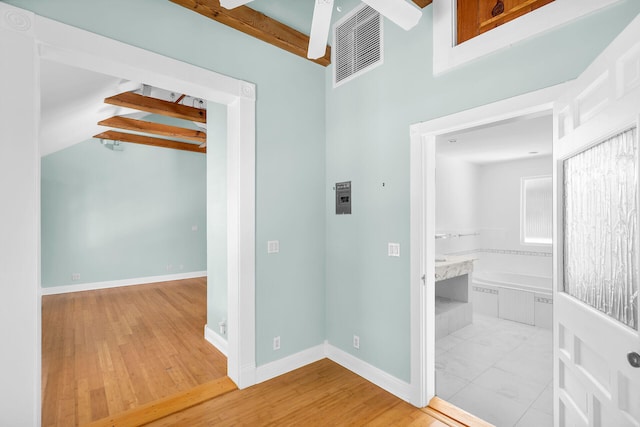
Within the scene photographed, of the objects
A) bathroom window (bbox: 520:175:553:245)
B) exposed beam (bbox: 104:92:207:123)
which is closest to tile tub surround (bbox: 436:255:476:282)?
bathroom window (bbox: 520:175:553:245)

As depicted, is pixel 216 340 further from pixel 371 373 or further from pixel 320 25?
pixel 320 25

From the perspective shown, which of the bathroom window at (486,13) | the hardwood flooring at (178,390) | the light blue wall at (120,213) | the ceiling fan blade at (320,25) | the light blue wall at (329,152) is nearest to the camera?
the ceiling fan blade at (320,25)

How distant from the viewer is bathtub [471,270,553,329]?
12.9 feet

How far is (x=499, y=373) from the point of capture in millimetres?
2771

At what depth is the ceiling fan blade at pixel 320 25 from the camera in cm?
139

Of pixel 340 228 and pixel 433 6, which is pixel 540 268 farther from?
pixel 433 6

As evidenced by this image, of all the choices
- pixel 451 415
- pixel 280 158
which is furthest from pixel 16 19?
pixel 451 415

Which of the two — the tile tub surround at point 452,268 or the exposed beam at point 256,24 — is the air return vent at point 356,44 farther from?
the tile tub surround at point 452,268

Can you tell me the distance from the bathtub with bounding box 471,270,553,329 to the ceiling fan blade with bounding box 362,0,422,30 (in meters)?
3.67

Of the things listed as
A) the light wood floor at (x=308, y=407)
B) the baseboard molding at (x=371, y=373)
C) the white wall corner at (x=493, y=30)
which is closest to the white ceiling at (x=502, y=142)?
the white wall corner at (x=493, y=30)

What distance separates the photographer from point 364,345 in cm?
265

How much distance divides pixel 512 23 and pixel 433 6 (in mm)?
597

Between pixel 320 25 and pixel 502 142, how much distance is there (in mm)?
3806

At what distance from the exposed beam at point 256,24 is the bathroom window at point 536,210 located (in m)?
4.60
